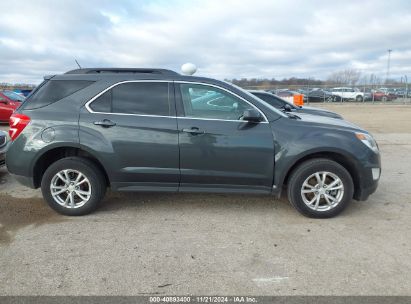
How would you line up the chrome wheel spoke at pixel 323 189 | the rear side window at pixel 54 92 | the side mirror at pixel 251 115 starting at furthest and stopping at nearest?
the rear side window at pixel 54 92 < the chrome wheel spoke at pixel 323 189 < the side mirror at pixel 251 115

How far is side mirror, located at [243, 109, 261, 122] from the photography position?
426cm

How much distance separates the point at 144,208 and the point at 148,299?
6.84ft

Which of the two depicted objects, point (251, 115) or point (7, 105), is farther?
point (7, 105)

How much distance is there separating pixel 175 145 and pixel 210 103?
68 cm

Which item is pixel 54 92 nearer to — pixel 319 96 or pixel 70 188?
pixel 70 188

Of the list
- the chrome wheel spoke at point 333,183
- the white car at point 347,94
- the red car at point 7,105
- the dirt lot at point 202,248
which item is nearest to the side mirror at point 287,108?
the dirt lot at point 202,248

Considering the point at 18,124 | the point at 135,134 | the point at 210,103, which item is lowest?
the point at 135,134

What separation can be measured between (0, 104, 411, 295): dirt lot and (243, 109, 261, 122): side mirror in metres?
1.23

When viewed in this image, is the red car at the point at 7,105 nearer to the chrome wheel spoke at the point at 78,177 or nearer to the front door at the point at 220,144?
the chrome wheel spoke at the point at 78,177

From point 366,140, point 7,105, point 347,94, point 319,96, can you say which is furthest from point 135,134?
point 347,94

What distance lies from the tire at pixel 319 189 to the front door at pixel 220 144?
0.32m

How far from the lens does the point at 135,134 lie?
433 centimetres

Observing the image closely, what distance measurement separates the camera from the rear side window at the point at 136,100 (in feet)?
14.5

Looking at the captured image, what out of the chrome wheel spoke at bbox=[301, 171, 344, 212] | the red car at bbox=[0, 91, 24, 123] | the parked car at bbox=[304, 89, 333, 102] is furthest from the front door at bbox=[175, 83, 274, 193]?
the parked car at bbox=[304, 89, 333, 102]
